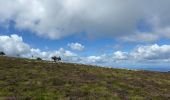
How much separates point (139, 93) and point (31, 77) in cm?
1643

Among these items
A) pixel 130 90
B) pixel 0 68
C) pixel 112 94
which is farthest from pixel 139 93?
pixel 0 68

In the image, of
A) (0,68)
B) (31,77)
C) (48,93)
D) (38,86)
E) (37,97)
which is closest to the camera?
(37,97)

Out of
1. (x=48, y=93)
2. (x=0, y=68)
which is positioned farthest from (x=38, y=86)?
(x=0, y=68)

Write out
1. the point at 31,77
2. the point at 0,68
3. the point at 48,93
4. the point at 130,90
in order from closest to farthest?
the point at 48,93, the point at 130,90, the point at 31,77, the point at 0,68

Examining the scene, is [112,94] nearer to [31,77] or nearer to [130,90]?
[130,90]

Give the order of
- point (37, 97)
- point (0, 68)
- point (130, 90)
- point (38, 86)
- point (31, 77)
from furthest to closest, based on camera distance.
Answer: point (0, 68)
point (31, 77)
point (130, 90)
point (38, 86)
point (37, 97)

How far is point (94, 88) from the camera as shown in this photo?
4038 cm

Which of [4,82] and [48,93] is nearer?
[48,93]

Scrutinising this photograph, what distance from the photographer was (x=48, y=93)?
3497 centimetres

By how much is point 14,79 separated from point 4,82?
2755 mm

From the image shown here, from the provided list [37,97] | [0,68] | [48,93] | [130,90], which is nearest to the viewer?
[37,97]

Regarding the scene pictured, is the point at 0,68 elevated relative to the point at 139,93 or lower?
elevated

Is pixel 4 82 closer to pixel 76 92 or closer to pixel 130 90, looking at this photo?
pixel 76 92

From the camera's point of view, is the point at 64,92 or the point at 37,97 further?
the point at 64,92
